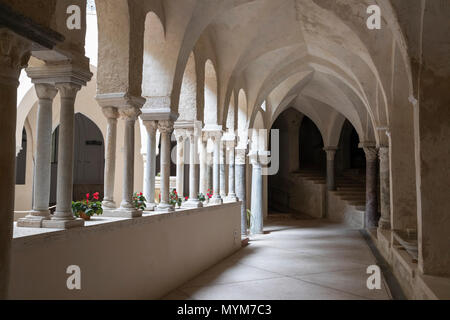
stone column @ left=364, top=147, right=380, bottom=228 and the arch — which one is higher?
the arch

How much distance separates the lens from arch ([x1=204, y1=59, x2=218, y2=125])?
9.38 meters

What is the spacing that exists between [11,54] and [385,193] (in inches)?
382

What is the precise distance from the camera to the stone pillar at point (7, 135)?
271cm

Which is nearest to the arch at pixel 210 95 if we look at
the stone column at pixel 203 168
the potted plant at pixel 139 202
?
the stone column at pixel 203 168

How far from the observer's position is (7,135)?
278 centimetres

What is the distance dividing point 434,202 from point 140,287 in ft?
11.0

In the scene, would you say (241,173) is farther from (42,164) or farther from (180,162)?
(42,164)

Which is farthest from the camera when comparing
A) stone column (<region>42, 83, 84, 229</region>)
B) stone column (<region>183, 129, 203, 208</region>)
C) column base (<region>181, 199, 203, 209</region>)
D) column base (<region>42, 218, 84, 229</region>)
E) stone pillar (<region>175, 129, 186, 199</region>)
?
stone pillar (<region>175, 129, 186, 199</region>)

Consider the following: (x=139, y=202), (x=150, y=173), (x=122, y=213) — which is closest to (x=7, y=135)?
(x=122, y=213)

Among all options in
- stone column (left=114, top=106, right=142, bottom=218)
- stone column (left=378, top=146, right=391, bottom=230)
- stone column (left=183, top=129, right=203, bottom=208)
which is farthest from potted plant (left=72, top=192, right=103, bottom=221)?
stone column (left=378, top=146, right=391, bottom=230)

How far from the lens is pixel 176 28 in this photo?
21.5 feet

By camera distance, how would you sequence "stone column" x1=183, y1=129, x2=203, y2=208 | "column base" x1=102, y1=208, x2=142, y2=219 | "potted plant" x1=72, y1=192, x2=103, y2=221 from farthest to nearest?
"stone column" x1=183, y1=129, x2=203, y2=208
"column base" x1=102, y1=208, x2=142, y2=219
"potted plant" x1=72, y1=192, x2=103, y2=221

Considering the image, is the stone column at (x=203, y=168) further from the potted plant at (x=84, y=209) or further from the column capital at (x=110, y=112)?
the potted plant at (x=84, y=209)

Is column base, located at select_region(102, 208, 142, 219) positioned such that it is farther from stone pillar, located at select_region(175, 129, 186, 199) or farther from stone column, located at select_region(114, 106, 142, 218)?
stone pillar, located at select_region(175, 129, 186, 199)
